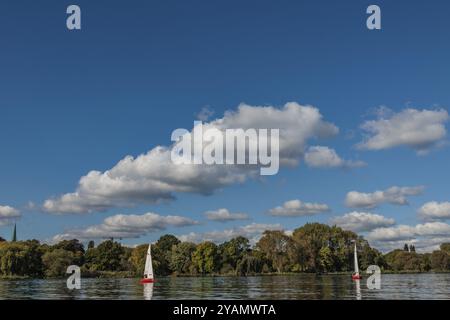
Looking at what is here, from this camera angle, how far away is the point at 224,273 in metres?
177

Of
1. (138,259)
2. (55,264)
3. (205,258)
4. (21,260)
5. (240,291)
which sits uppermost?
(21,260)

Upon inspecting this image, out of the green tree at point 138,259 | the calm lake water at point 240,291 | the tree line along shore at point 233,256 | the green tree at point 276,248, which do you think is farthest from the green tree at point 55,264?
the green tree at point 276,248

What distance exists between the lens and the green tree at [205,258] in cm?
17812

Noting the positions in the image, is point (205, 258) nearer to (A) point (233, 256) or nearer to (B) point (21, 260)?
(A) point (233, 256)

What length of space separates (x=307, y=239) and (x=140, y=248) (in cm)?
5536

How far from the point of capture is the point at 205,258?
179375 millimetres

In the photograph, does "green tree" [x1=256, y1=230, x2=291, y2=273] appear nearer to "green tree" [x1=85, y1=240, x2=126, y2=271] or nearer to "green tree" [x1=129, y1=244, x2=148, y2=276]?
"green tree" [x1=129, y1=244, x2=148, y2=276]

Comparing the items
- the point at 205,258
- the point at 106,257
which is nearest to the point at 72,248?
the point at 106,257

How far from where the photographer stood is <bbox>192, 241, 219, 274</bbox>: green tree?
7013 inches

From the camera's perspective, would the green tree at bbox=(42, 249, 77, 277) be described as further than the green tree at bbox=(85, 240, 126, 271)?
No

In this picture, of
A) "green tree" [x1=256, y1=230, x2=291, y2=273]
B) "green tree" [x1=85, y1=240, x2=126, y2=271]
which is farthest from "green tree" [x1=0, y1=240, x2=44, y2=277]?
"green tree" [x1=256, y1=230, x2=291, y2=273]

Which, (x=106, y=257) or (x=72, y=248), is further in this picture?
(x=72, y=248)
